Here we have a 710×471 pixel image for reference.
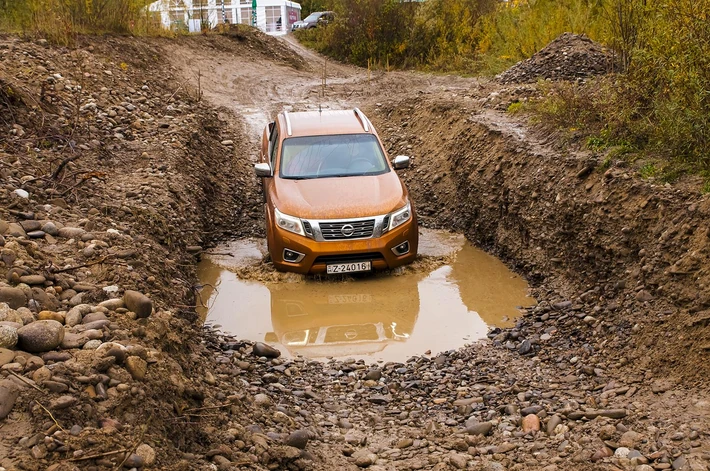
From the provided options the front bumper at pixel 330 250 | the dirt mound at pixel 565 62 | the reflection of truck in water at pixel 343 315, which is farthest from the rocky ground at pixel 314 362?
the dirt mound at pixel 565 62

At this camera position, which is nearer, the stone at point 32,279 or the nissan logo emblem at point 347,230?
the stone at point 32,279

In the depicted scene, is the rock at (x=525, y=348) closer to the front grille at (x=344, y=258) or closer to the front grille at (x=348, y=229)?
the front grille at (x=344, y=258)

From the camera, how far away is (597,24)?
60.8ft

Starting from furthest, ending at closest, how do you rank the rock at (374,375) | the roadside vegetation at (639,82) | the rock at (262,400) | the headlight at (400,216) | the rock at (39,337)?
the headlight at (400,216) < the roadside vegetation at (639,82) < the rock at (374,375) < the rock at (262,400) < the rock at (39,337)

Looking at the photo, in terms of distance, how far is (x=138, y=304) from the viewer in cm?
580

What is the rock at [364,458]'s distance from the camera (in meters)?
5.63

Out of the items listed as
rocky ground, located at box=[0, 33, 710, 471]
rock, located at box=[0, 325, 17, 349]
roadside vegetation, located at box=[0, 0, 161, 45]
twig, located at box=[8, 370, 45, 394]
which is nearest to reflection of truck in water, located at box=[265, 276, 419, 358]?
rocky ground, located at box=[0, 33, 710, 471]

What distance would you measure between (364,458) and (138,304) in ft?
7.04

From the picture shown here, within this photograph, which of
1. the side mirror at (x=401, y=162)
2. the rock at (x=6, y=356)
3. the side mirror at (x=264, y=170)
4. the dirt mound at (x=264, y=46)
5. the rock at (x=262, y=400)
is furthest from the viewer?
the dirt mound at (x=264, y=46)

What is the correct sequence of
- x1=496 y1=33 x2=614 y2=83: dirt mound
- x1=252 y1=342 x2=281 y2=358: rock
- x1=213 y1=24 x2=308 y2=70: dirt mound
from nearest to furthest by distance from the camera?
1. x1=252 y1=342 x2=281 y2=358: rock
2. x1=496 y1=33 x2=614 y2=83: dirt mound
3. x1=213 y1=24 x2=308 y2=70: dirt mound

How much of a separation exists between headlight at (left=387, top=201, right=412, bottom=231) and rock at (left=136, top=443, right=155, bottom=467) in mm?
6239

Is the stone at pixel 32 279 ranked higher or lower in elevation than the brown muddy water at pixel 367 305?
higher

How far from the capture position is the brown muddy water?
857cm

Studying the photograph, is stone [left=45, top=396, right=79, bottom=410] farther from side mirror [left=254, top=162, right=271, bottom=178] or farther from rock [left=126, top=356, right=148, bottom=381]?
side mirror [left=254, top=162, right=271, bottom=178]
